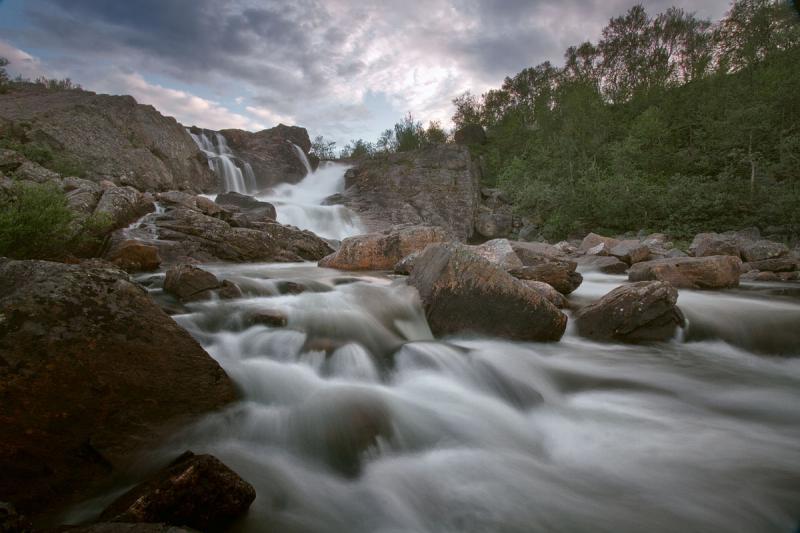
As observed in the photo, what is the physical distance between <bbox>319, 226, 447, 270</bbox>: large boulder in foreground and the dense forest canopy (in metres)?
15.6

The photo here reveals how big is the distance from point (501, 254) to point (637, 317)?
350cm

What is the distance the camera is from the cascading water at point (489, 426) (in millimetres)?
2434

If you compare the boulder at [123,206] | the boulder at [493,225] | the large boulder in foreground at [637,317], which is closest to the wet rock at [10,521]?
the large boulder in foreground at [637,317]

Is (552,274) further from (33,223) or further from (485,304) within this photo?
(33,223)

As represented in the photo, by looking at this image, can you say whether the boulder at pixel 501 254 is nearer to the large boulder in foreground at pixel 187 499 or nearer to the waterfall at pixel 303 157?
the large boulder in foreground at pixel 187 499

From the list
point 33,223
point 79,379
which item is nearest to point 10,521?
point 79,379

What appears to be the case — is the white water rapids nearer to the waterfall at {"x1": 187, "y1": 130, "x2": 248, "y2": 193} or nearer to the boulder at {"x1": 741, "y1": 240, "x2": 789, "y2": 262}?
the boulder at {"x1": 741, "y1": 240, "x2": 789, "y2": 262}

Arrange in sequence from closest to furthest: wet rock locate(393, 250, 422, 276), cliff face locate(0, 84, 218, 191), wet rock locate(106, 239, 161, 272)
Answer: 1. wet rock locate(106, 239, 161, 272)
2. wet rock locate(393, 250, 422, 276)
3. cliff face locate(0, 84, 218, 191)

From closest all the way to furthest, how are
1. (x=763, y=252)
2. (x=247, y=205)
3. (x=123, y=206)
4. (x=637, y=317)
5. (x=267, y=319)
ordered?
(x=267, y=319), (x=637, y=317), (x=123, y=206), (x=763, y=252), (x=247, y=205)

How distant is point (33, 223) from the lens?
5535mm

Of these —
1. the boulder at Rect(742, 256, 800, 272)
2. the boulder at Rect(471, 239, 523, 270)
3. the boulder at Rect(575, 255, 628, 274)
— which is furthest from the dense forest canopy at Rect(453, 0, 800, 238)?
the boulder at Rect(471, 239, 523, 270)

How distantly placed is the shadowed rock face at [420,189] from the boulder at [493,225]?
68 cm

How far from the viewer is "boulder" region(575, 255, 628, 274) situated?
10898mm

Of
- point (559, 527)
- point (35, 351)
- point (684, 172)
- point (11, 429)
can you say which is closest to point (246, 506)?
point (11, 429)
